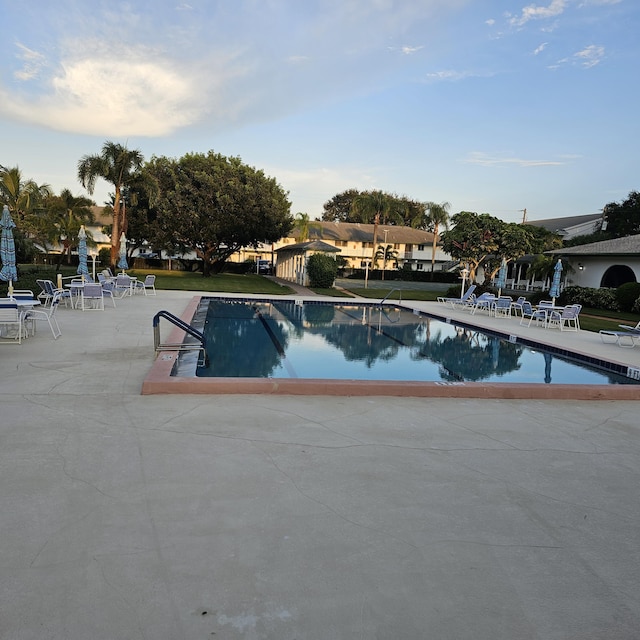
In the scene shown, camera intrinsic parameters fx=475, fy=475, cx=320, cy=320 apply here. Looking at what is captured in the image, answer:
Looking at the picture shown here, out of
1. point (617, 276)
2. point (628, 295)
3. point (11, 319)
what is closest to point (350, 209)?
point (617, 276)

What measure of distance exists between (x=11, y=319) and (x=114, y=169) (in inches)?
1025

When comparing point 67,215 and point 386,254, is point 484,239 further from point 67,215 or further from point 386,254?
point 67,215

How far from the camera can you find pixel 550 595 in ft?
7.72

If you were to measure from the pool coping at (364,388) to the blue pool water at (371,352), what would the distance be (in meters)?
1.98

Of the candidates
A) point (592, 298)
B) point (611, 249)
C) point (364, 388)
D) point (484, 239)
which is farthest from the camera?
point (484, 239)

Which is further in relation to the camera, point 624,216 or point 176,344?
point 624,216

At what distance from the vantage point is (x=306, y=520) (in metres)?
2.92

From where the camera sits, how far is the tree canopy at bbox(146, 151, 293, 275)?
3109cm

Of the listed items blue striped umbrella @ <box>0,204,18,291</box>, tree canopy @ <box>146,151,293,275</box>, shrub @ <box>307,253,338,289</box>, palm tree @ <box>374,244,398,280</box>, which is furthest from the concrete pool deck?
palm tree @ <box>374,244,398,280</box>

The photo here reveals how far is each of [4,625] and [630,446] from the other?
5.04m

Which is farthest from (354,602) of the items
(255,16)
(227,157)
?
(227,157)

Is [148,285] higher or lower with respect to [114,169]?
lower

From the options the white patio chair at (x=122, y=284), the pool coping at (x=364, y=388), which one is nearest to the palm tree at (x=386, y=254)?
the white patio chair at (x=122, y=284)

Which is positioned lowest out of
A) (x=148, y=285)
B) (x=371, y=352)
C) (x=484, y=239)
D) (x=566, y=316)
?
(x=371, y=352)
